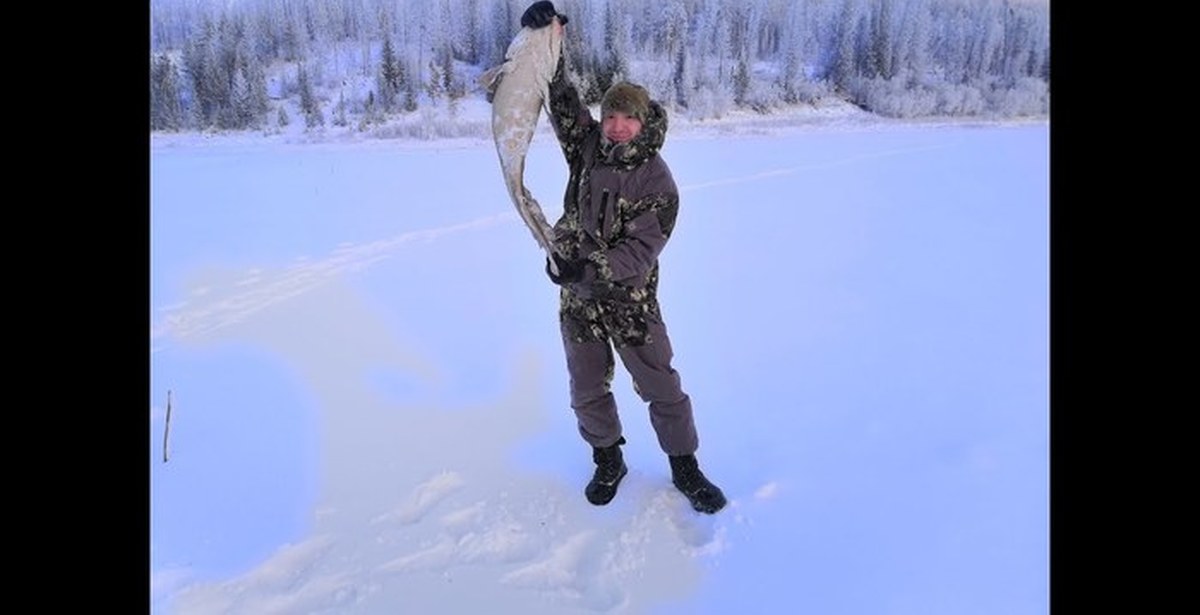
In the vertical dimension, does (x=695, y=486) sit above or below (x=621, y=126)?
below

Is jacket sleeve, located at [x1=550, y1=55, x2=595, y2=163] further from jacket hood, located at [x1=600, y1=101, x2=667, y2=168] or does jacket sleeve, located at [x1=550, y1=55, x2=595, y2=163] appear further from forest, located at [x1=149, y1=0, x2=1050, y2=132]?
forest, located at [x1=149, y1=0, x2=1050, y2=132]

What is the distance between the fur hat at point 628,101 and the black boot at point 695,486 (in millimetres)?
1104

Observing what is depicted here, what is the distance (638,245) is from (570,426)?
119 cm

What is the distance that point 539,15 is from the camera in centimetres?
223

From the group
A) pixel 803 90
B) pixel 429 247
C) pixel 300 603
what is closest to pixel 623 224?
pixel 300 603

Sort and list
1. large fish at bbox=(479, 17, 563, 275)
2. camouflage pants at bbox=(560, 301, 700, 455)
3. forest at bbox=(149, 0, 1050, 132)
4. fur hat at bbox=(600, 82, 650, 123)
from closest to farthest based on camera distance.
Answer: fur hat at bbox=(600, 82, 650, 123)
large fish at bbox=(479, 17, 563, 275)
camouflage pants at bbox=(560, 301, 700, 455)
forest at bbox=(149, 0, 1050, 132)

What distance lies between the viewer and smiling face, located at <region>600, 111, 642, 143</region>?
213 cm

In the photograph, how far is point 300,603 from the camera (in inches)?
84.0

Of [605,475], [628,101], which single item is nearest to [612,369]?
[605,475]

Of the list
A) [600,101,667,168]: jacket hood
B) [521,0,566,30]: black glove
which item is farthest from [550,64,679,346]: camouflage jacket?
[521,0,566,30]: black glove

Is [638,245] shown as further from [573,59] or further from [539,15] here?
[573,59]

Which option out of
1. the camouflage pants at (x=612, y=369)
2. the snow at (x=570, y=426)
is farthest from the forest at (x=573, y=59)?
the camouflage pants at (x=612, y=369)

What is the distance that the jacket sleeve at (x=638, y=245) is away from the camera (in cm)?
218
